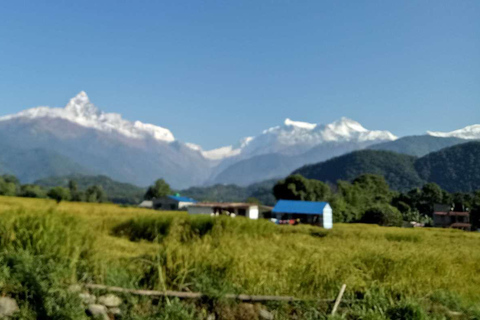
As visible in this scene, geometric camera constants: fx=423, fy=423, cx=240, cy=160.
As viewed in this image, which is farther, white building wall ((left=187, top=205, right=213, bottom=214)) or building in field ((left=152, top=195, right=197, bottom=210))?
building in field ((left=152, top=195, right=197, bottom=210))

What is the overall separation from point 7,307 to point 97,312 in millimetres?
1306

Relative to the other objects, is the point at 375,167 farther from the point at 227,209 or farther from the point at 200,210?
the point at 200,210

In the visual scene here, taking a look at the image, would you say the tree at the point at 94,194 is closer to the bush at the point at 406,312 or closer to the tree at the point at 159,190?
the tree at the point at 159,190

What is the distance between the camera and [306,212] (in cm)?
3891

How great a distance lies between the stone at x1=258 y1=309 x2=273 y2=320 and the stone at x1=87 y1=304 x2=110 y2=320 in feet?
7.67

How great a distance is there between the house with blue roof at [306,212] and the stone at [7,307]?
1279 inches

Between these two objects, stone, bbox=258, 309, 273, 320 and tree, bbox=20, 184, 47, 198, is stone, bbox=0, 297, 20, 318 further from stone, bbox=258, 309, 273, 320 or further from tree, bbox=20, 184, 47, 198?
tree, bbox=20, 184, 47, 198

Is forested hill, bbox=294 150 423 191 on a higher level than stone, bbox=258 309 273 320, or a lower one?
higher

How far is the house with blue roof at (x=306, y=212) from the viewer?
38594 mm

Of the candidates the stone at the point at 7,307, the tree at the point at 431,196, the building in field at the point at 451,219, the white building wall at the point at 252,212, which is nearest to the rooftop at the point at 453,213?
the building in field at the point at 451,219

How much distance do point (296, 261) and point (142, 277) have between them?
294 cm

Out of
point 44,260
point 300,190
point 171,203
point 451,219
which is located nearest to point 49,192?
point 171,203

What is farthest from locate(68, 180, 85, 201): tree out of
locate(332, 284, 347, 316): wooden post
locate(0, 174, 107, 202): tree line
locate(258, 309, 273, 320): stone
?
locate(332, 284, 347, 316): wooden post

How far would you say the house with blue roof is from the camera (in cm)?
3859
